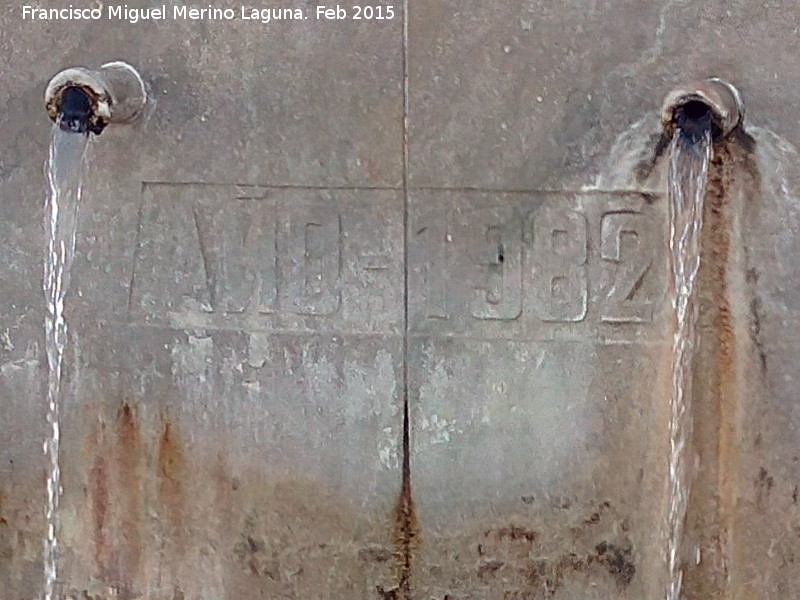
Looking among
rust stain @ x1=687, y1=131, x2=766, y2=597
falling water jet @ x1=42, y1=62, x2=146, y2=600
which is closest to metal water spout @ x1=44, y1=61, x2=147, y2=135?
falling water jet @ x1=42, y1=62, x2=146, y2=600

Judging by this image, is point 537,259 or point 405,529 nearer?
point 537,259

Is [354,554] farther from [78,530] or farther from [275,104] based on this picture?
[275,104]

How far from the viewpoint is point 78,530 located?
2547 millimetres

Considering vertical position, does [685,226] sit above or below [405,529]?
above

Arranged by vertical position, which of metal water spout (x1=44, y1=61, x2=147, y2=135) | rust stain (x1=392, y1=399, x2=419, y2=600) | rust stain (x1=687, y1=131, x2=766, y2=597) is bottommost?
rust stain (x1=392, y1=399, x2=419, y2=600)

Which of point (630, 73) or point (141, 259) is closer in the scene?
point (630, 73)

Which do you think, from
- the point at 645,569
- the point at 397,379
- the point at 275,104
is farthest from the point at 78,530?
the point at 645,569

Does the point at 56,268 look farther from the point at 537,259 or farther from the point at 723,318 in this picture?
the point at 723,318

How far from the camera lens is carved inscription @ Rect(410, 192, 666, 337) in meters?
2.32

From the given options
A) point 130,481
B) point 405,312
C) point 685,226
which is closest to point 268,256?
point 405,312

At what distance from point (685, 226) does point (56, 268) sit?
1.38 m

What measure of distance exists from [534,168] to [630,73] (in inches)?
10.8

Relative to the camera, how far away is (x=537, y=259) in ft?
7.70

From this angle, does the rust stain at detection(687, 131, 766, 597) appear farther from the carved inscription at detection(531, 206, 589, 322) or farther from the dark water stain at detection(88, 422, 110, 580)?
the dark water stain at detection(88, 422, 110, 580)
